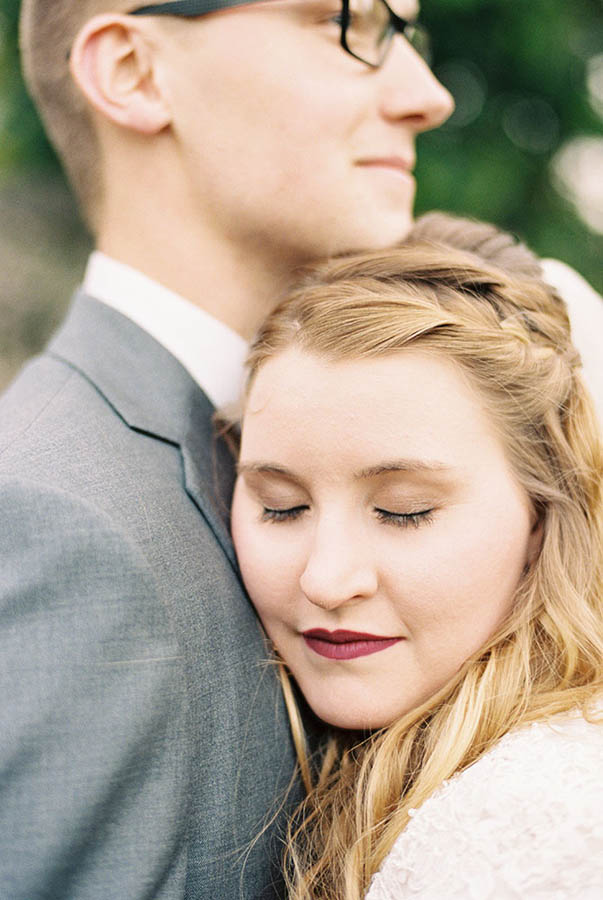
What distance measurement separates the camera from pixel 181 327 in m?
2.46

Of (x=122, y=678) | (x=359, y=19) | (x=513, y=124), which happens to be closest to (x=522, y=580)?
(x=122, y=678)

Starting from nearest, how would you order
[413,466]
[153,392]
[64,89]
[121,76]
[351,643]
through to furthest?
[413,466] → [351,643] → [153,392] → [121,76] → [64,89]

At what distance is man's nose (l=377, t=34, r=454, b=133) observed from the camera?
2.57 m

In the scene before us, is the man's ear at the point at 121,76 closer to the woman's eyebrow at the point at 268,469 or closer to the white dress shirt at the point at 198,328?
the white dress shirt at the point at 198,328

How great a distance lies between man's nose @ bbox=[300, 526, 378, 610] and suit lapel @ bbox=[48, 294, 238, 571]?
0.31 meters

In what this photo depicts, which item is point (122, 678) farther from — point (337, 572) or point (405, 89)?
point (405, 89)

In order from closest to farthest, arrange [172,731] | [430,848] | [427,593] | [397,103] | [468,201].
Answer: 1. [430,848]
2. [172,731]
3. [427,593]
4. [397,103]
5. [468,201]

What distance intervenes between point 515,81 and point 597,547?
17.6 ft

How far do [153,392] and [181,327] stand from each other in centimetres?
32

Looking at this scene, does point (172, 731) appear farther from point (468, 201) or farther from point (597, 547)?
point (468, 201)

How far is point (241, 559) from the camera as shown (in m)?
2.03

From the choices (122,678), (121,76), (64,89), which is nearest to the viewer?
(122,678)

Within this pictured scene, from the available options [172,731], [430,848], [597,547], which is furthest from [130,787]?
[597,547]

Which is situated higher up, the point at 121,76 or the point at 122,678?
the point at 121,76
